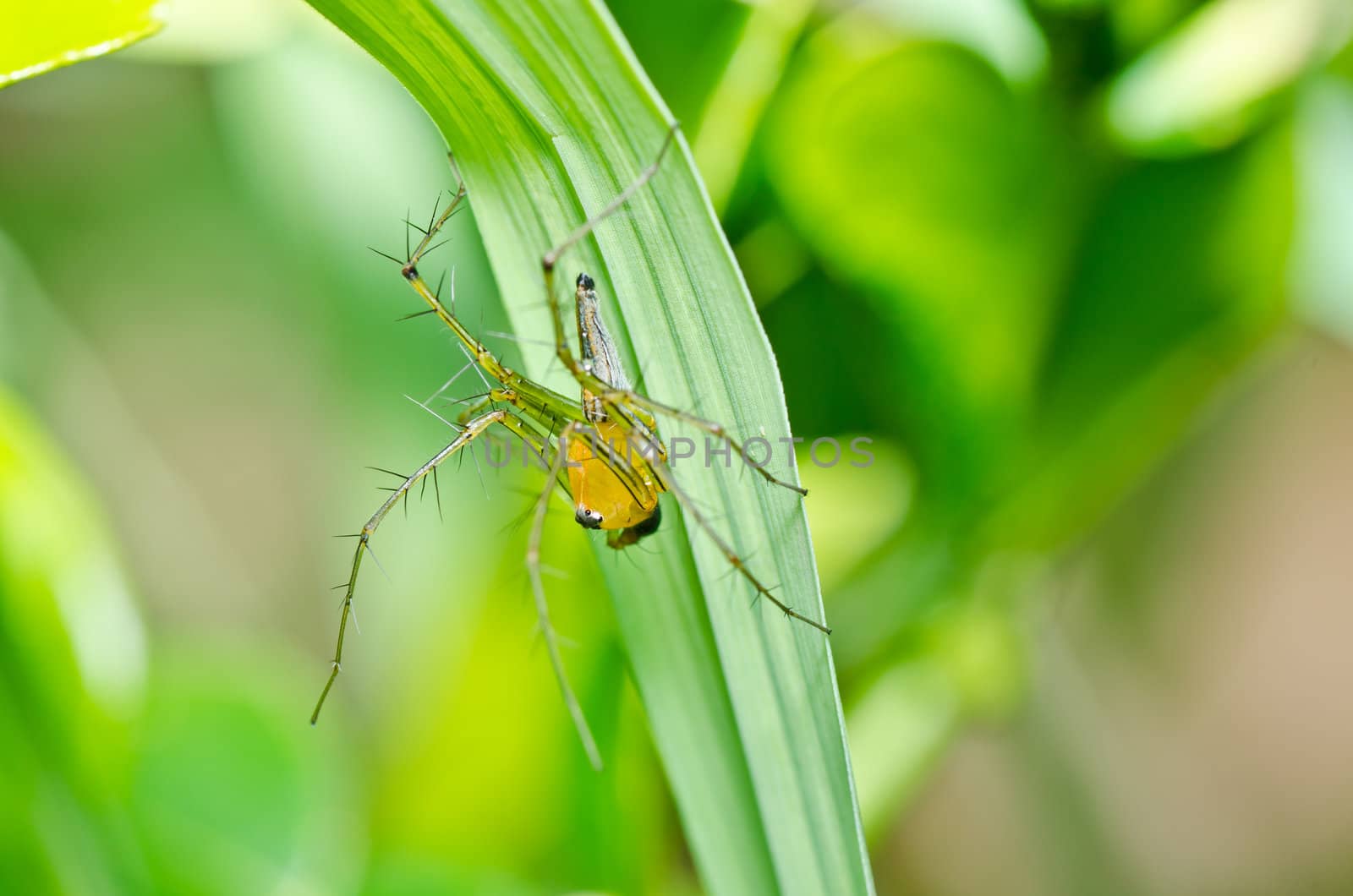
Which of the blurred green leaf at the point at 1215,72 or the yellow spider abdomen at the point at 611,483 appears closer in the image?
Result: the yellow spider abdomen at the point at 611,483

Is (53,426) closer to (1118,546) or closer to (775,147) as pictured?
(775,147)

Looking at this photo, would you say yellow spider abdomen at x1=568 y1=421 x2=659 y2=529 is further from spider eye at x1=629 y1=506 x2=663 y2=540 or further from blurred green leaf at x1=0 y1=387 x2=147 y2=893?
blurred green leaf at x1=0 y1=387 x2=147 y2=893

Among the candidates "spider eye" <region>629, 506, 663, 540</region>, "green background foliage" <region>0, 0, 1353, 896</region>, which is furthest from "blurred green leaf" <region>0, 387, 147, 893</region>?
"spider eye" <region>629, 506, 663, 540</region>

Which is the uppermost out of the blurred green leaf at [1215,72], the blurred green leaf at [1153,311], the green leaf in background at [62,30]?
the blurred green leaf at [1215,72]

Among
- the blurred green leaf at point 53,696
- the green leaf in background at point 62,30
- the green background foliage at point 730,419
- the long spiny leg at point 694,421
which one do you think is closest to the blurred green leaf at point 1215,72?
the green background foliage at point 730,419

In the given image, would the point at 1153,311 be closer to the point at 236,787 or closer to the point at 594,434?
the point at 594,434

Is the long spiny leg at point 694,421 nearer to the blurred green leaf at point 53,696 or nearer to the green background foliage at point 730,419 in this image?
the green background foliage at point 730,419

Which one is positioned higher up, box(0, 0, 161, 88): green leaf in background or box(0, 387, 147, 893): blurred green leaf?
box(0, 0, 161, 88): green leaf in background
